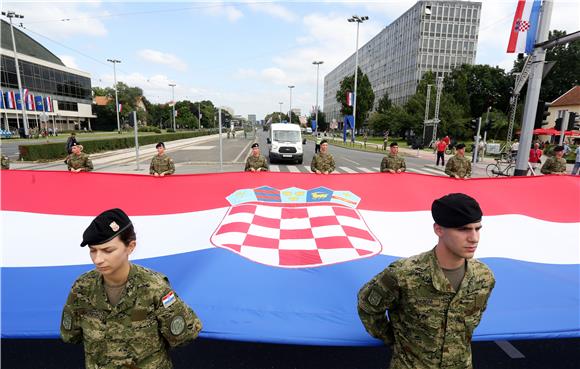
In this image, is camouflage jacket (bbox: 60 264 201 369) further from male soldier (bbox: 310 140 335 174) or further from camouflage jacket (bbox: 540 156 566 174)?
camouflage jacket (bbox: 540 156 566 174)

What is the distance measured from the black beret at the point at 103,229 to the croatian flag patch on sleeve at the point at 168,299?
1.65 feet

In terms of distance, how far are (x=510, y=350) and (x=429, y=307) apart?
2957mm

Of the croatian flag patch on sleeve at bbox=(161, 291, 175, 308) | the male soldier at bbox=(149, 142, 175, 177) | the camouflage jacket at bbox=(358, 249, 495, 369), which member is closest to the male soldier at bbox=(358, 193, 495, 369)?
the camouflage jacket at bbox=(358, 249, 495, 369)

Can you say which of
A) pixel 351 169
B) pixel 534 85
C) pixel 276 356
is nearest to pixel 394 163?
pixel 534 85

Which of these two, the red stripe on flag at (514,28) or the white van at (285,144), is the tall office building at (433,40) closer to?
the white van at (285,144)

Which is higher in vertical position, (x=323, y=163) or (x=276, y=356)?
(x=323, y=163)

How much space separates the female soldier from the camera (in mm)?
1979

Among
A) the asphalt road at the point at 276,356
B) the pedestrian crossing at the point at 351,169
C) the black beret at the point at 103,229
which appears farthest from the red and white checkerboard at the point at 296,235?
the pedestrian crossing at the point at 351,169

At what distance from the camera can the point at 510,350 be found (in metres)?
3.94

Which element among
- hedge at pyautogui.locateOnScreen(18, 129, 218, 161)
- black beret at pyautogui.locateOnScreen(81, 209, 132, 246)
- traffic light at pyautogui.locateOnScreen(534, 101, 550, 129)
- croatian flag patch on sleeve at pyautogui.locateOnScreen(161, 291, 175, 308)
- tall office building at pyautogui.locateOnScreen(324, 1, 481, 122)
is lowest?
hedge at pyautogui.locateOnScreen(18, 129, 218, 161)

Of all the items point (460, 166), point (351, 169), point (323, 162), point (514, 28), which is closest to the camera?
point (460, 166)

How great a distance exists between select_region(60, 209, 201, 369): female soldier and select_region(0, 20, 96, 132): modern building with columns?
204ft

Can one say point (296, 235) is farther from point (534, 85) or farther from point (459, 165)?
point (534, 85)

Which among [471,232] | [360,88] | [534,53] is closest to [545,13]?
[534,53]
